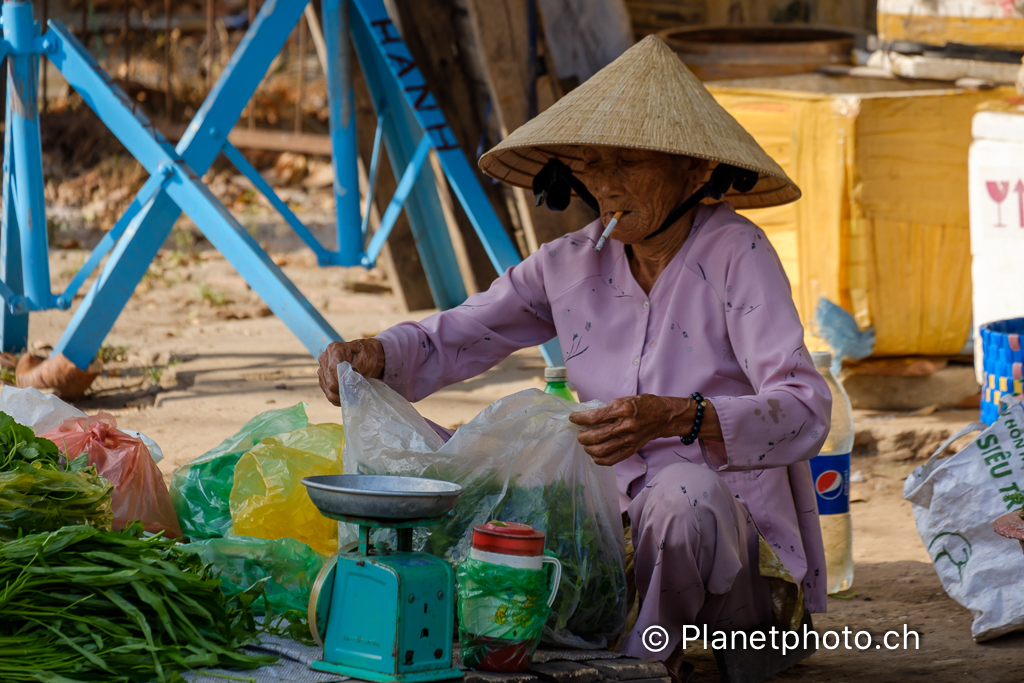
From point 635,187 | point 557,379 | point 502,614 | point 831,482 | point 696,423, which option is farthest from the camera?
point 831,482

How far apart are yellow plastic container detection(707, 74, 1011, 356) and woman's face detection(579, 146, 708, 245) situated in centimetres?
224

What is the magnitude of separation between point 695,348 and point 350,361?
71 centimetres

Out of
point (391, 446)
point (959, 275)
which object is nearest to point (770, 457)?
point (391, 446)

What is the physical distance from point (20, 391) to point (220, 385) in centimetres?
186

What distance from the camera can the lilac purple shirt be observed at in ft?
6.81

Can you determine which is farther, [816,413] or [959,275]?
[959,275]

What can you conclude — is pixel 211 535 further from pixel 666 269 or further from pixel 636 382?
pixel 666 269

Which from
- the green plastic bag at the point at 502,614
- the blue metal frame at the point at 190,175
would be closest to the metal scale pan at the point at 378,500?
the green plastic bag at the point at 502,614

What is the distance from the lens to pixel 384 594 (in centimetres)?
174

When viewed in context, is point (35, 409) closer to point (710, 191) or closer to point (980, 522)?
point (710, 191)

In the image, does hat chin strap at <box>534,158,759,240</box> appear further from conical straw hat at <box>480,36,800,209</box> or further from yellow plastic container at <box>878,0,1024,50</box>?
yellow plastic container at <box>878,0,1024,50</box>

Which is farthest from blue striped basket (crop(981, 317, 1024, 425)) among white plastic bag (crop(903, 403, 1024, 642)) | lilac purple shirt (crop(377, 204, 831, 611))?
lilac purple shirt (crop(377, 204, 831, 611))

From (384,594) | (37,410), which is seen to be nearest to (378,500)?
(384,594)

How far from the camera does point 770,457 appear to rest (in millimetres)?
2061
